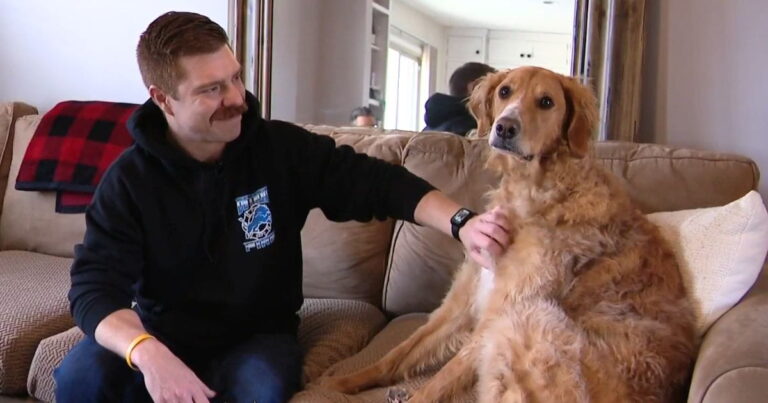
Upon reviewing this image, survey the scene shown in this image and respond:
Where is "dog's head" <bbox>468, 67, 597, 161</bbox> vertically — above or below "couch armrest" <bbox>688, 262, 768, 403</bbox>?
above

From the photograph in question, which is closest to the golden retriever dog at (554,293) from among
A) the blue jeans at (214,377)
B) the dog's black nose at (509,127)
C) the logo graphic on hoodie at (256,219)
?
the dog's black nose at (509,127)

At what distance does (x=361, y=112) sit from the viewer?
2838 millimetres

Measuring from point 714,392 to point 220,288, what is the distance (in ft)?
3.26

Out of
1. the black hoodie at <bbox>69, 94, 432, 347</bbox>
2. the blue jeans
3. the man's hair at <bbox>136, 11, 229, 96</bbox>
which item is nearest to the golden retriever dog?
the blue jeans

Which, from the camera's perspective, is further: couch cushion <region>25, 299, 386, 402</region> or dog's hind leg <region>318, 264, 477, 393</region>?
couch cushion <region>25, 299, 386, 402</region>

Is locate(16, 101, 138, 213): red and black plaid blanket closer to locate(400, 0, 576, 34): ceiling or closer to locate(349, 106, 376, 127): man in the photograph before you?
locate(349, 106, 376, 127): man

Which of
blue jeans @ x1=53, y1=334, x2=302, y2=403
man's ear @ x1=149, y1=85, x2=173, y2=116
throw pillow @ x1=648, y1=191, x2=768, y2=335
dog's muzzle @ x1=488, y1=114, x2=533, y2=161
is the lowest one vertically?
blue jeans @ x1=53, y1=334, x2=302, y2=403

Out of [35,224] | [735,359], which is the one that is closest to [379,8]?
[35,224]

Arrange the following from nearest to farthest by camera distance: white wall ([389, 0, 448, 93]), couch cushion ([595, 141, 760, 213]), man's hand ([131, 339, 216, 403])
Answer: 1. man's hand ([131, 339, 216, 403])
2. couch cushion ([595, 141, 760, 213])
3. white wall ([389, 0, 448, 93])

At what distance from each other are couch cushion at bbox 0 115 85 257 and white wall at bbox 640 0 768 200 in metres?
2.05

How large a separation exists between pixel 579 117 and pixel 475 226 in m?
0.37

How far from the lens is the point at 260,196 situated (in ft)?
5.36

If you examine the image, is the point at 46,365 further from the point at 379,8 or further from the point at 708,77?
the point at 708,77

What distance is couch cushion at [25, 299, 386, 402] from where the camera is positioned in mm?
1716
